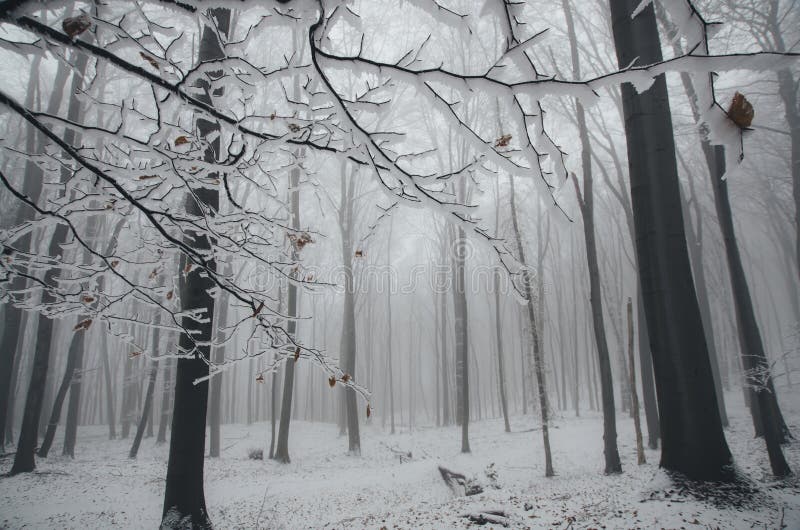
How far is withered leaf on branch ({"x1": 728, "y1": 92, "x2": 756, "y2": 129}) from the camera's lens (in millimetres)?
878

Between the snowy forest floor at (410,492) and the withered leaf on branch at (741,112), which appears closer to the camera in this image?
the withered leaf on branch at (741,112)

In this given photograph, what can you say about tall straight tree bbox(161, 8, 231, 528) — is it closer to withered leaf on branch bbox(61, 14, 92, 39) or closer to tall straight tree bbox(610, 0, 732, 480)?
withered leaf on branch bbox(61, 14, 92, 39)

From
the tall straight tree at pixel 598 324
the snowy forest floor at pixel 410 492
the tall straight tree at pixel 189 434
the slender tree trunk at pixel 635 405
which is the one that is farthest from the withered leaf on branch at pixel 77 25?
the slender tree trunk at pixel 635 405

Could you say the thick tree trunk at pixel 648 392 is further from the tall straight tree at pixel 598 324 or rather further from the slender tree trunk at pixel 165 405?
the slender tree trunk at pixel 165 405

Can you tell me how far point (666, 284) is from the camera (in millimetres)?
3641

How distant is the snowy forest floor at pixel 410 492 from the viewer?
3.30 metres

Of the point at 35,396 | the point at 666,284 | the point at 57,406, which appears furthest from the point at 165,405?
the point at 666,284

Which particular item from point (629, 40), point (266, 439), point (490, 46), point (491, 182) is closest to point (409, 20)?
point (490, 46)

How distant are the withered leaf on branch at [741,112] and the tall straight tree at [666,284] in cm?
334

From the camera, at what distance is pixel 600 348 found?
6898 millimetres

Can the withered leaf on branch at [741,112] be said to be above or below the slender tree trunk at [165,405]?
above

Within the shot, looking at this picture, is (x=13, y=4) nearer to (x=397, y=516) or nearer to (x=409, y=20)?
(x=397, y=516)

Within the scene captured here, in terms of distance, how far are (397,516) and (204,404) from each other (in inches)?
128

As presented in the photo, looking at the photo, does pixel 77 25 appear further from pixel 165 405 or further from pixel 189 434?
pixel 165 405
